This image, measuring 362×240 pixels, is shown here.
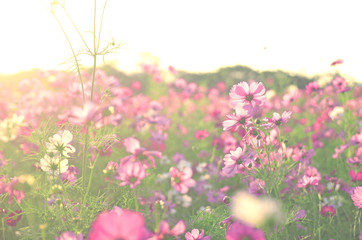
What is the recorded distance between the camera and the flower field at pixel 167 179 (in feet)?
3.18

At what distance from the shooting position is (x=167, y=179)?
242 cm

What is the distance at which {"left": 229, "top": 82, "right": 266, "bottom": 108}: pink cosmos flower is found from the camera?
1240 mm

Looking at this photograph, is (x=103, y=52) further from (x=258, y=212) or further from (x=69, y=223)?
(x=258, y=212)

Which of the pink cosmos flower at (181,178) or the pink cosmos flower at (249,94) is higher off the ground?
the pink cosmos flower at (249,94)

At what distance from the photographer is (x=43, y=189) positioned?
1360mm

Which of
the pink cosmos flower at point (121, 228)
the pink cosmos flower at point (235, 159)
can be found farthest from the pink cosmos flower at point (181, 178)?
the pink cosmos flower at point (121, 228)

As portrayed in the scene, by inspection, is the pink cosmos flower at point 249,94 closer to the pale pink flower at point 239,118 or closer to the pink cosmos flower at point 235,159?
the pale pink flower at point 239,118

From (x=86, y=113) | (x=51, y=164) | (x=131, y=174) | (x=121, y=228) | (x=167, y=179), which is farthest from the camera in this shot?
(x=167, y=179)

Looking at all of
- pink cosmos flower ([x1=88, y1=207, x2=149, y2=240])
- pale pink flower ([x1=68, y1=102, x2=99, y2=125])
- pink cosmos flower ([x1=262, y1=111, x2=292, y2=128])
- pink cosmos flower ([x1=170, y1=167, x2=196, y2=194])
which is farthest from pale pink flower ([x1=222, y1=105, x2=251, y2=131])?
pink cosmos flower ([x1=88, y1=207, x2=149, y2=240])

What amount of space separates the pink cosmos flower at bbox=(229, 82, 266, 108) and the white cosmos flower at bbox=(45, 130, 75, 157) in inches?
24.5

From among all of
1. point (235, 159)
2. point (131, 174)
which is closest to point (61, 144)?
point (131, 174)

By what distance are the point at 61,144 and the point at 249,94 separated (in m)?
Answer: 0.73

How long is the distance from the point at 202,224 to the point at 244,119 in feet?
1.76

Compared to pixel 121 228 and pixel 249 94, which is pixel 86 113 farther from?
pixel 249 94
